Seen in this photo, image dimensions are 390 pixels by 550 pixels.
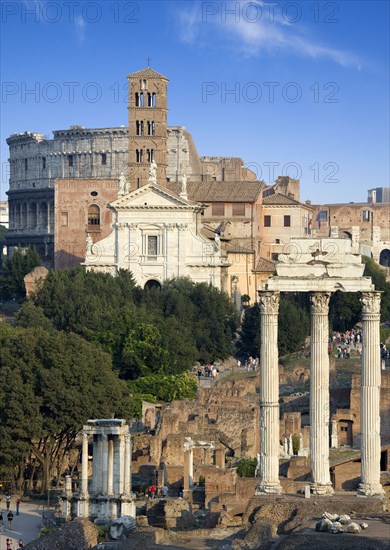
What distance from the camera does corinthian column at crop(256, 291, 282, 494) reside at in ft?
127

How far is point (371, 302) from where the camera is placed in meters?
38.6

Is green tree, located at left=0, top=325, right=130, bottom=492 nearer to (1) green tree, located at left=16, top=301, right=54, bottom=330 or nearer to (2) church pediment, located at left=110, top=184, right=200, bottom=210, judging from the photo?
(1) green tree, located at left=16, top=301, right=54, bottom=330

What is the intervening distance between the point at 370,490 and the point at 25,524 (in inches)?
415

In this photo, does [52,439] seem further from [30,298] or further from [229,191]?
[229,191]

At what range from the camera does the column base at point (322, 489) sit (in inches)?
1519

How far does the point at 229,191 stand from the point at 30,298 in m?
21.4

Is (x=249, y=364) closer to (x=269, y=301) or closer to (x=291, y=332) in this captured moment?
(x=291, y=332)

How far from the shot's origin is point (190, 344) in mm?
75125

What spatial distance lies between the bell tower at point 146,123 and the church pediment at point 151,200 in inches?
256

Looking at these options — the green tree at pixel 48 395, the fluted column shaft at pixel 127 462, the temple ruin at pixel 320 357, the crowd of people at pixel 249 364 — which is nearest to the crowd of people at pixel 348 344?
the crowd of people at pixel 249 364

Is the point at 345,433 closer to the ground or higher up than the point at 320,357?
closer to the ground

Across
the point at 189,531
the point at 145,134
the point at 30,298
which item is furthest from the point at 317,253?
the point at 145,134

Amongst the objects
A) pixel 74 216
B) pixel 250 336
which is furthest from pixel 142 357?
pixel 74 216

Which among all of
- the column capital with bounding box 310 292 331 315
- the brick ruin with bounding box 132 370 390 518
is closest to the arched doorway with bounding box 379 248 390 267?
the brick ruin with bounding box 132 370 390 518
